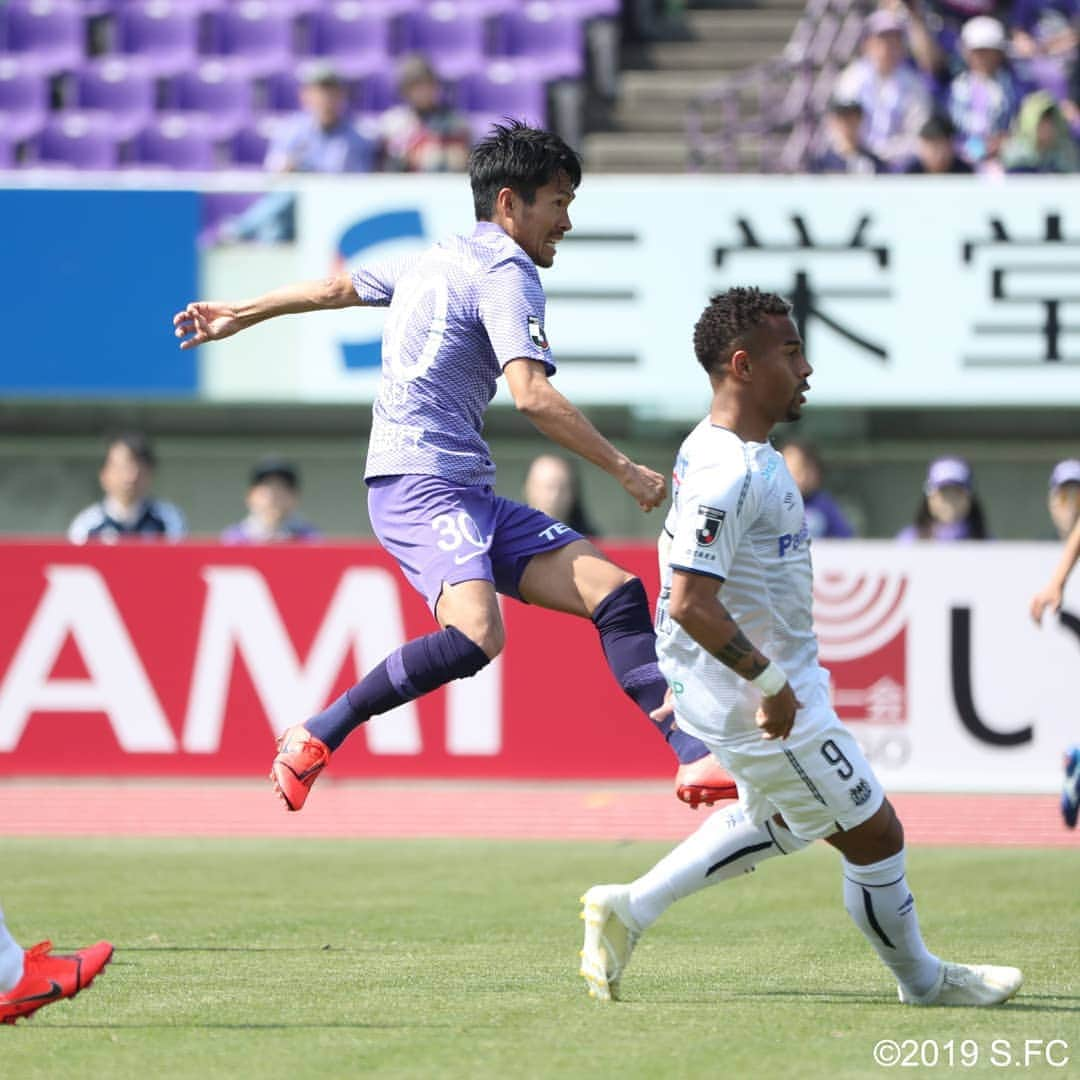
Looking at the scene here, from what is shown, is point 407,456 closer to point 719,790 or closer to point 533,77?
point 719,790

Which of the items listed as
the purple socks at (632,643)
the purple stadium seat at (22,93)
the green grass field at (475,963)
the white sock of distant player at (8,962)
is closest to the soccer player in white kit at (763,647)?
the green grass field at (475,963)

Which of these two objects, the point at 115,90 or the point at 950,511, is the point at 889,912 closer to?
the point at 950,511

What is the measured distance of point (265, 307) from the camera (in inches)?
268

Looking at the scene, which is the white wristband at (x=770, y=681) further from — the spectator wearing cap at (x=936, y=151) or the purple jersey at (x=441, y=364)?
the spectator wearing cap at (x=936, y=151)

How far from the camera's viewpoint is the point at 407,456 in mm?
6387

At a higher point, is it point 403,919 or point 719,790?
point 719,790

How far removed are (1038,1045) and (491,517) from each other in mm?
2462

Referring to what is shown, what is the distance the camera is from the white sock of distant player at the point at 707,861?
5551 millimetres

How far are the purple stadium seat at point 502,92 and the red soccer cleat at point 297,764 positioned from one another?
11.7m

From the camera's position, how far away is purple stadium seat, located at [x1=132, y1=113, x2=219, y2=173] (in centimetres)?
1716

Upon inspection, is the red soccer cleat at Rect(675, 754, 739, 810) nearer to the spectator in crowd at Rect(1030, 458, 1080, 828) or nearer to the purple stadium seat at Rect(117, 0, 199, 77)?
the spectator in crowd at Rect(1030, 458, 1080, 828)

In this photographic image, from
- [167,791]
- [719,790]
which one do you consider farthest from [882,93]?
[719,790]

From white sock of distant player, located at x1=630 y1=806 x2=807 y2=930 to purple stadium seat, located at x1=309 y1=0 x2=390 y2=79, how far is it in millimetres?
13363

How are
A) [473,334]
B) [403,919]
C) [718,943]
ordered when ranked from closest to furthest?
[473,334] → [718,943] → [403,919]
